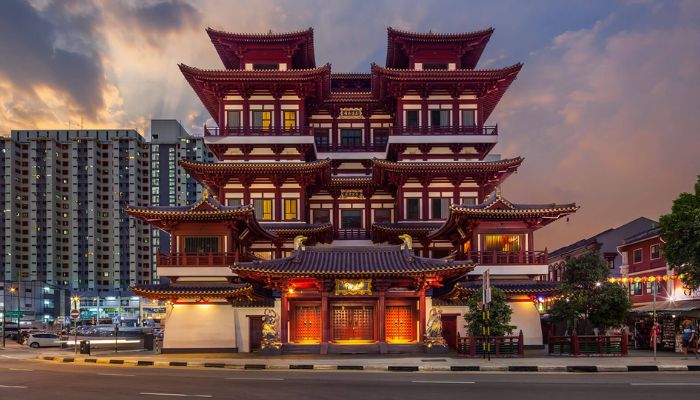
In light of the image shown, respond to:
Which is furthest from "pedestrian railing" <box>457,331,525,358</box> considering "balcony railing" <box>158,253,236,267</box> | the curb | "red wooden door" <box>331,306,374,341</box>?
"balcony railing" <box>158,253,236,267</box>

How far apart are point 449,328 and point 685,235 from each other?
14664mm

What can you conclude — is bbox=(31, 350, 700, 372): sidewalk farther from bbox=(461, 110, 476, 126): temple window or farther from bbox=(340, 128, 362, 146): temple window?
bbox=(340, 128, 362, 146): temple window

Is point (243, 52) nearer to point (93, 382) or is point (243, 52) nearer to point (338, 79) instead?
point (338, 79)

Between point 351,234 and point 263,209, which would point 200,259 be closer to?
point 263,209

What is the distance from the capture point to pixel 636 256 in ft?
186

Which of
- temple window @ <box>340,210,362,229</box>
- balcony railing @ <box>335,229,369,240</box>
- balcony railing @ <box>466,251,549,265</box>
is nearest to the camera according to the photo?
balcony railing @ <box>466,251,549,265</box>

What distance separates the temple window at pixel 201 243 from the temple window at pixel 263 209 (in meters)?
8.24

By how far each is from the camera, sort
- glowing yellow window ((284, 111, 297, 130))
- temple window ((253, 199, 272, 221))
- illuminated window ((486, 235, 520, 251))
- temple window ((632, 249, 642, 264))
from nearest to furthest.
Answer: illuminated window ((486, 235, 520, 251)) < temple window ((253, 199, 272, 221)) < glowing yellow window ((284, 111, 297, 130)) < temple window ((632, 249, 642, 264))

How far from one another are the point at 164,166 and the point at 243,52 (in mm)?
128497

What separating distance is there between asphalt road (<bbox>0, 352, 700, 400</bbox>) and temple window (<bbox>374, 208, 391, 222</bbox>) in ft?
82.3

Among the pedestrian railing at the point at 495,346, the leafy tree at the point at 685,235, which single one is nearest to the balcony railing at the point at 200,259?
the pedestrian railing at the point at 495,346

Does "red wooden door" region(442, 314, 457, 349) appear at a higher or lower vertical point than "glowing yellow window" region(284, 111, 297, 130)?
lower

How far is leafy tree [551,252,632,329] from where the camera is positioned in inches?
1280

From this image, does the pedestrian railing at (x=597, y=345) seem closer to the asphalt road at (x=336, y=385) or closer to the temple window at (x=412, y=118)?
the asphalt road at (x=336, y=385)
